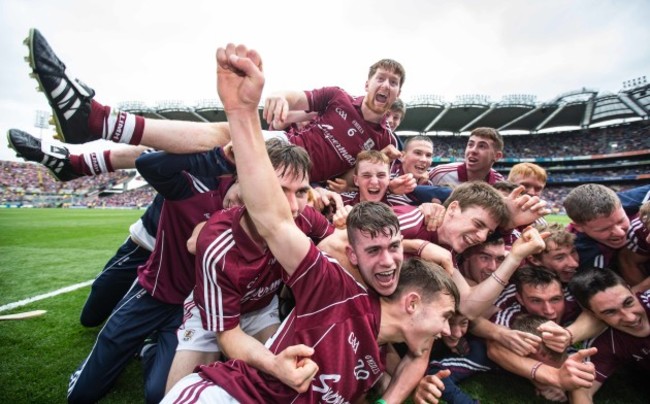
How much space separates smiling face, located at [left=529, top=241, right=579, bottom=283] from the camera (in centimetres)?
311

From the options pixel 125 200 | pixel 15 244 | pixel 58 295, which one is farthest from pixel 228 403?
pixel 125 200

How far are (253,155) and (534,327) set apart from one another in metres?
2.61

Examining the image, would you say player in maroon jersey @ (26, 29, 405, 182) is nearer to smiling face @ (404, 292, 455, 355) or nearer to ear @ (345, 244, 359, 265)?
ear @ (345, 244, 359, 265)

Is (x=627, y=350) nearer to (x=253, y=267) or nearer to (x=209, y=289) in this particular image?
(x=253, y=267)

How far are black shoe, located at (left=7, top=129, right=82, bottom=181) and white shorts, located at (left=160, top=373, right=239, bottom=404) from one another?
3.03 metres

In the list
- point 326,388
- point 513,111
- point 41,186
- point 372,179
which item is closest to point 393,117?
point 372,179

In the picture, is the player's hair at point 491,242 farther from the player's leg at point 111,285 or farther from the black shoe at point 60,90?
the player's leg at point 111,285

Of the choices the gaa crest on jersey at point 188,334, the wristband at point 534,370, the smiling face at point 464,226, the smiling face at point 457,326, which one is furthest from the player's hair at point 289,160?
the wristband at point 534,370

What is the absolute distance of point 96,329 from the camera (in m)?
3.90

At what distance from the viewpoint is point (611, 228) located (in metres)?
3.00

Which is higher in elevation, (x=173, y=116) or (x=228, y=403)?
(x=173, y=116)

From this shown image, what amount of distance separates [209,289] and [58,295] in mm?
4552

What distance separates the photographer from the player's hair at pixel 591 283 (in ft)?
8.60

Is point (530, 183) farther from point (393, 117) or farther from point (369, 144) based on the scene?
point (393, 117)
